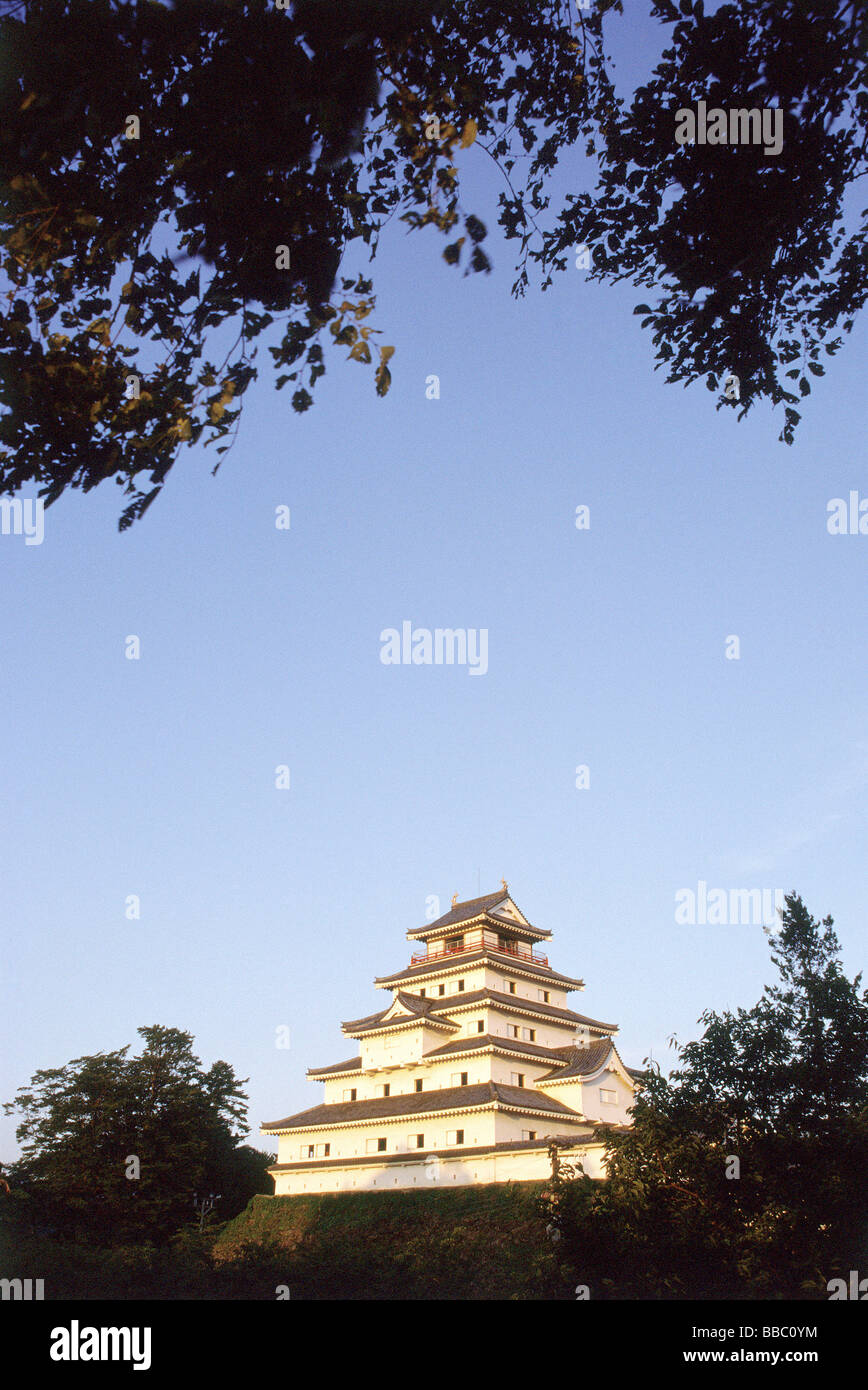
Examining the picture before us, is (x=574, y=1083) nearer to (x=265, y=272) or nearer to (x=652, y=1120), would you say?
(x=652, y=1120)

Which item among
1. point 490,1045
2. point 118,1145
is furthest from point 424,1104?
point 118,1145

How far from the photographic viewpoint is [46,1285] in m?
21.3

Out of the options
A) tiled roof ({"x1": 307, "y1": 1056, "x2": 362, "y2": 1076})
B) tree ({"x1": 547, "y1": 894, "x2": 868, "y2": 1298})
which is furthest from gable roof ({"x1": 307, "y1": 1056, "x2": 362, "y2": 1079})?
tree ({"x1": 547, "y1": 894, "x2": 868, "y2": 1298})

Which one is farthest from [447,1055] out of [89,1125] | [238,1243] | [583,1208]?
[583,1208]

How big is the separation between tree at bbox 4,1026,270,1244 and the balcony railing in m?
10.9

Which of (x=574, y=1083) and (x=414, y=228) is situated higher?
(x=414, y=228)

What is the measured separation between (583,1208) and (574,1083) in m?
22.6

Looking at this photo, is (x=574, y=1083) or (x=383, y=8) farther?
(x=574, y=1083)

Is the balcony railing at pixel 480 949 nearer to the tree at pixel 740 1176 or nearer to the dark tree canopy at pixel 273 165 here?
the tree at pixel 740 1176

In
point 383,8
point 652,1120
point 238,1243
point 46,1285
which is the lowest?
point 238,1243

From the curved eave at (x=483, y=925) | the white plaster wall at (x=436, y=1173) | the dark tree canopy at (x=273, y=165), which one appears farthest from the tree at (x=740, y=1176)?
the curved eave at (x=483, y=925)

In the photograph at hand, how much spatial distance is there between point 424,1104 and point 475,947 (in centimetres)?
791

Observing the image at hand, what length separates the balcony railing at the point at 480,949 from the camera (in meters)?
41.4
